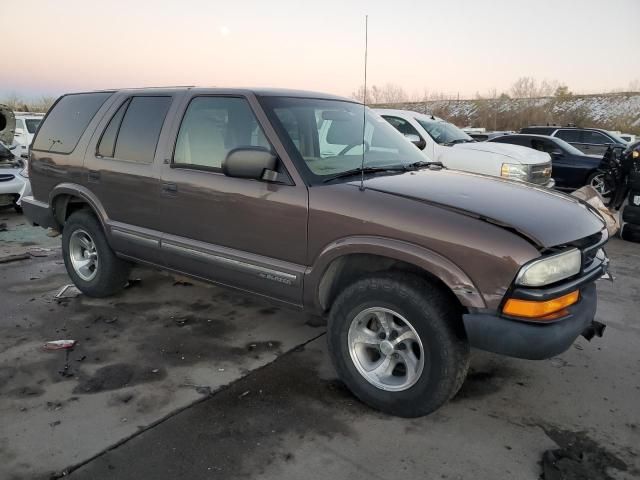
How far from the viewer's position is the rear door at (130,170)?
399cm

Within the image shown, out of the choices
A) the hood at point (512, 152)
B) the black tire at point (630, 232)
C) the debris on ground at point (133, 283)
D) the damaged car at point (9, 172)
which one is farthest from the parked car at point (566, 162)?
the damaged car at point (9, 172)

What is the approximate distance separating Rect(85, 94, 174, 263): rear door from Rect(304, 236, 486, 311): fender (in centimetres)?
155

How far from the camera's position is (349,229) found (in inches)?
115

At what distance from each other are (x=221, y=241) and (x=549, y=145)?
10.8 meters

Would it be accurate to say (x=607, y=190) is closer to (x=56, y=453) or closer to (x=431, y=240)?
(x=431, y=240)

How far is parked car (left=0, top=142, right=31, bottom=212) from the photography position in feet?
26.8

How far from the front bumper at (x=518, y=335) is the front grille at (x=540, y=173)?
5.90 m

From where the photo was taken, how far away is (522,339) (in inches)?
98.7

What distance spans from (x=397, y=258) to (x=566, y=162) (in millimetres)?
10819

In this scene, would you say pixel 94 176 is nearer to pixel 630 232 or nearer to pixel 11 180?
pixel 11 180

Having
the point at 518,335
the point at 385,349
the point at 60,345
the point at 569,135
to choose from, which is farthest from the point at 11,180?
the point at 569,135

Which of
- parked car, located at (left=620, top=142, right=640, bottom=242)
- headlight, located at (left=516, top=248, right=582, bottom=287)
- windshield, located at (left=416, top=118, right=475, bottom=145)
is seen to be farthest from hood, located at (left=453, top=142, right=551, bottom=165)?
headlight, located at (left=516, top=248, right=582, bottom=287)

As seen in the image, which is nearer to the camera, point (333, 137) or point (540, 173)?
point (333, 137)

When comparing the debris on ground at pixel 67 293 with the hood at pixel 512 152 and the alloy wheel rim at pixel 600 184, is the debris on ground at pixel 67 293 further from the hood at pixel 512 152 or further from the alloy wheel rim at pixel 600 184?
the alloy wheel rim at pixel 600 184
